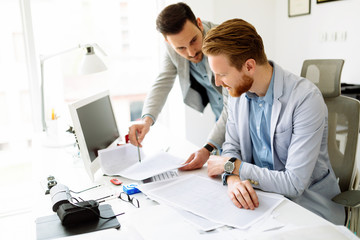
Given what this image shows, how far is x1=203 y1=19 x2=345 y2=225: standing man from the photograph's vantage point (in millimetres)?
1271

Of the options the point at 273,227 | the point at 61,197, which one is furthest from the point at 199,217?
the point at 61,197

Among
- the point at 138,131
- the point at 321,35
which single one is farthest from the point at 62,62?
the point at 321,35

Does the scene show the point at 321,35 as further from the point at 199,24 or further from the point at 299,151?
the point at 299,151

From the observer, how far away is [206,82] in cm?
206

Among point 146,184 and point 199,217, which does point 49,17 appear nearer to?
point 146,184

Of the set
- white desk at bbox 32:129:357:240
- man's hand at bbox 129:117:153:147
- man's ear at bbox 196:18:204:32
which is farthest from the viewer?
man's ear at bbox 196:18:204:32

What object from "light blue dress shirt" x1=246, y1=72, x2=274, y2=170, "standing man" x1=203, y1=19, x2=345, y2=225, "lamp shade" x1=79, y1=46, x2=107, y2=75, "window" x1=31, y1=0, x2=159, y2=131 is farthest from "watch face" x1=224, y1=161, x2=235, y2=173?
"window" x1=31, y1=0, x2=159, y2=131

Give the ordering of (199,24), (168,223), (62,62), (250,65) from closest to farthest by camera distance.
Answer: (168,223)
(250,65)
(199,24)
(62,62)

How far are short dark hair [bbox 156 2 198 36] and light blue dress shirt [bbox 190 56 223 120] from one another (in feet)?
0.93

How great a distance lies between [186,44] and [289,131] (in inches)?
27.8

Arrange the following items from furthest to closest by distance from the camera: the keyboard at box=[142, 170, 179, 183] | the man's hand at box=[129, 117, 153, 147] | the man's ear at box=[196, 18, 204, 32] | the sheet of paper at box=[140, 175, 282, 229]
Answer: the man's ear at box=[196, 18, 204, 32] → the man's hand at box=[129, 117, 153, 147] → the keyboard at box=[142, 170, 179, 183] → the sheet of paper at box=[140, 175, 282, 229]

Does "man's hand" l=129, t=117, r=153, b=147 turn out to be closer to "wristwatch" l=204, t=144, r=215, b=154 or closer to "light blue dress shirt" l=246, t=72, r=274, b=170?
"wristwatch" l=204, t=144, r=215, b=154

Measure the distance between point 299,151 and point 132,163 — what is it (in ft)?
2.48

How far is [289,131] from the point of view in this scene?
1.34 metres
